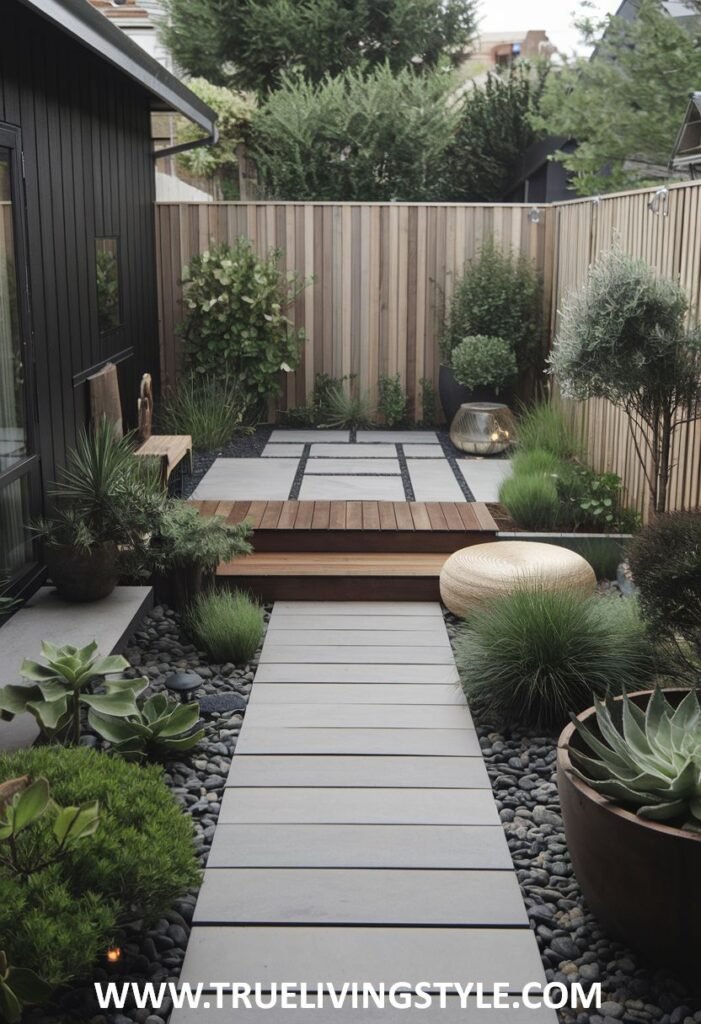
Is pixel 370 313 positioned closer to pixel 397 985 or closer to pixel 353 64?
pixel 397 985

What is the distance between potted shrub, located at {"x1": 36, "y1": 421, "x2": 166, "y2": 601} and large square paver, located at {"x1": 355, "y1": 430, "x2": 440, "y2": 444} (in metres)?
4.17

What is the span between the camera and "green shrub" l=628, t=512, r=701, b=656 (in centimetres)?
396

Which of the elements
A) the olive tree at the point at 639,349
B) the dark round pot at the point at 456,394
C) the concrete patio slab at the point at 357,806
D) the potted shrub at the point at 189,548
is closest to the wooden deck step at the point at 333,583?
the potted shrub at the point at 189,548

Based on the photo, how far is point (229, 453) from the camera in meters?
8.71

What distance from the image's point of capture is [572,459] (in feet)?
25.0

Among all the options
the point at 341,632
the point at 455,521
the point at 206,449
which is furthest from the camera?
the point at 206,449

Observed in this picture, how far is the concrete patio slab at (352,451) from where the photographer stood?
8.57 m

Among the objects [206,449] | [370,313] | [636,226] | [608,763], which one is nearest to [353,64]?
[370,313]

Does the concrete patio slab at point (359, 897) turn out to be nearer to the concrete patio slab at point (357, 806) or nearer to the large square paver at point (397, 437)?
the concrete patio slab at point (357, 806)

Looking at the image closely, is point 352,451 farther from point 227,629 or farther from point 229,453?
point 227,629

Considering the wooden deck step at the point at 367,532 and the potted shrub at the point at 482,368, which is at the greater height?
the potted shrub at the point at 482,368

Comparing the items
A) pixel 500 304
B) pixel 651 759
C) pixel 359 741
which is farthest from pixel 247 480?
pixel 651 759

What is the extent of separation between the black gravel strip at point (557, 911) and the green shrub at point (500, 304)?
18.9ft

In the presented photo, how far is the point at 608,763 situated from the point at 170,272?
7678 mm
